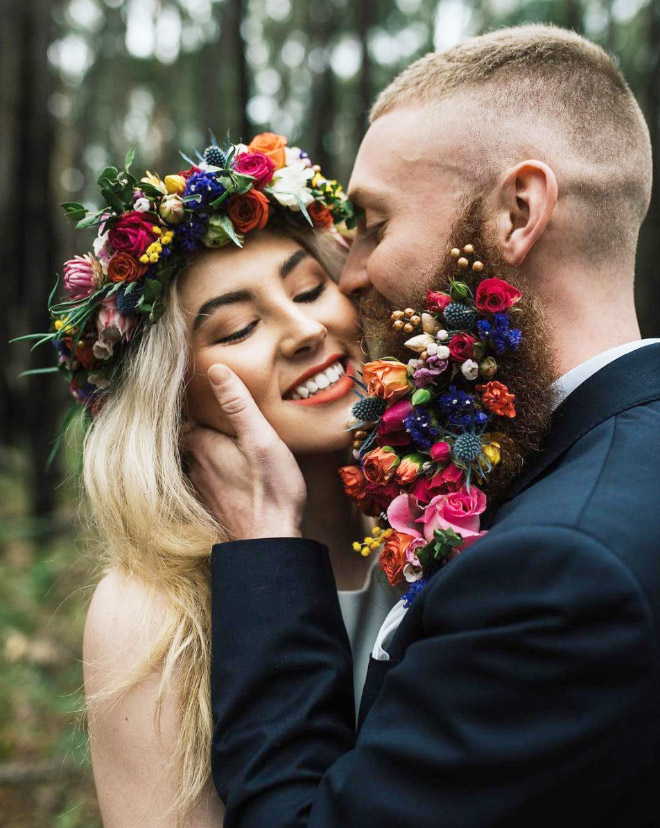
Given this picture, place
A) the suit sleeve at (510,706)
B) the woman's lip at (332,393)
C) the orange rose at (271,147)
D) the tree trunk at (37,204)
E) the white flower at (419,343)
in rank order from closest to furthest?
the suit sleeve at (510,706), the white flower at (419,343), the woman's lip at (332,393), the orange rose at (271,147), the tree trunk at (37,204)

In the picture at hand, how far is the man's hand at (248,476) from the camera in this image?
257 cm

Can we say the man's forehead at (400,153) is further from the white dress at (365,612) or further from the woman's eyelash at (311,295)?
the white dress at (365,612)

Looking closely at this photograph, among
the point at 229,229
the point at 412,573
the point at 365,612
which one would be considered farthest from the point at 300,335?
the point at 365,612

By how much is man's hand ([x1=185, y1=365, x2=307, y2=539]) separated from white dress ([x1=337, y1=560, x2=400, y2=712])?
553mm

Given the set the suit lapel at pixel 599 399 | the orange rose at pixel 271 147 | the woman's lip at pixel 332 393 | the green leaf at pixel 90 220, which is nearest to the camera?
the suit lapel at pixel 599 399

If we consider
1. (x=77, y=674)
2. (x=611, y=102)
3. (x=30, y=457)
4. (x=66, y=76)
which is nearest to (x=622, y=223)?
(x=611, y=102)

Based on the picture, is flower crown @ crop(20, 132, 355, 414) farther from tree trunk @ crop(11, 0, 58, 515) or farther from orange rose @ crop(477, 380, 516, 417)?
tree trunk @ crop(11, 0, 58, 515)

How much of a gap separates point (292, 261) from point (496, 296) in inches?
39.2

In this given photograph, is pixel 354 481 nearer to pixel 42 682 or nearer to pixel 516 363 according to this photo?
pixel 516 363

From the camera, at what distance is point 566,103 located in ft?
8.25

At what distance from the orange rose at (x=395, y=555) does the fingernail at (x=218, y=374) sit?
0.89m

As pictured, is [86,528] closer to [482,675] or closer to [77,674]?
[482,675]

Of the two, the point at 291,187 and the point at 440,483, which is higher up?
the point at 291,187

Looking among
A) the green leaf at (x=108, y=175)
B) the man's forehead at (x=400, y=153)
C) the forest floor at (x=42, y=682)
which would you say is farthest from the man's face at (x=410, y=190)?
the forest floor at (x=42, y=682)
